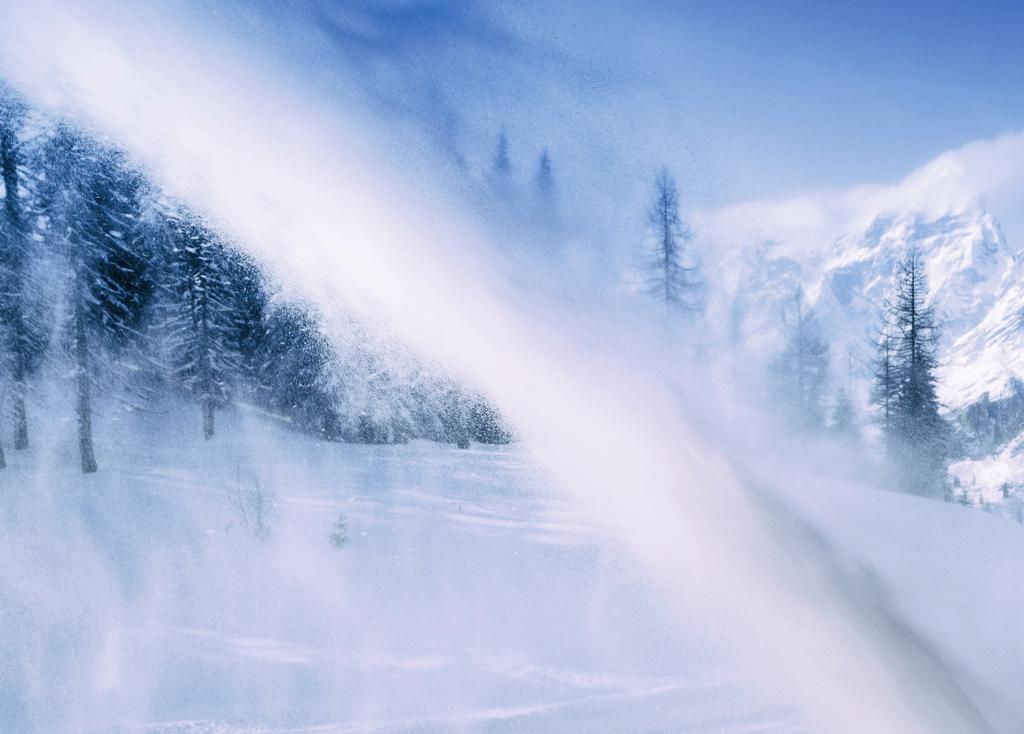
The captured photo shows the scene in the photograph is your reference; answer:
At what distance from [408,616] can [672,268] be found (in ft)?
36.6

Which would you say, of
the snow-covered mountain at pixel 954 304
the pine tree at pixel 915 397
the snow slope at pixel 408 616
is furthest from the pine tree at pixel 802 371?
the snow slope at pixel 408 616

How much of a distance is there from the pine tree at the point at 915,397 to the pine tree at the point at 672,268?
9.19m

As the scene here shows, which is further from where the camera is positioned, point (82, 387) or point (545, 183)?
point (82, 387)

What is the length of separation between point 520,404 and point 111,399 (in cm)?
831

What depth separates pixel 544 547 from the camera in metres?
5.92

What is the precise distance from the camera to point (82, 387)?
29.1 feet

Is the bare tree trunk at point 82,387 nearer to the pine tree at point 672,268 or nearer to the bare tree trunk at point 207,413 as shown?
the bare tree trunk at point 207,413

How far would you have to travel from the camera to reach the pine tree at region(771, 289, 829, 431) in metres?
24.7

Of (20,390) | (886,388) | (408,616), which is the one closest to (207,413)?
(20,390)

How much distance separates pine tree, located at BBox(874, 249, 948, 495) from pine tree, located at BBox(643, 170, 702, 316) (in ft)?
30.2

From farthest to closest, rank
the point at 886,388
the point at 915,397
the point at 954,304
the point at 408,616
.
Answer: the point at 954,304
the point at 886,388
the point at 915,397
the point at 408,616

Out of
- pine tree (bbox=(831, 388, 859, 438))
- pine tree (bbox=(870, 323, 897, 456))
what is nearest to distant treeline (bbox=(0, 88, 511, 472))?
pine tree (bbox=(870, 323, 897, 456))

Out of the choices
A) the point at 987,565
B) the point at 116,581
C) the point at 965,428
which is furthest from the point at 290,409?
the point at 965,428

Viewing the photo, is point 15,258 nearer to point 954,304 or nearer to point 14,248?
point 14,248
